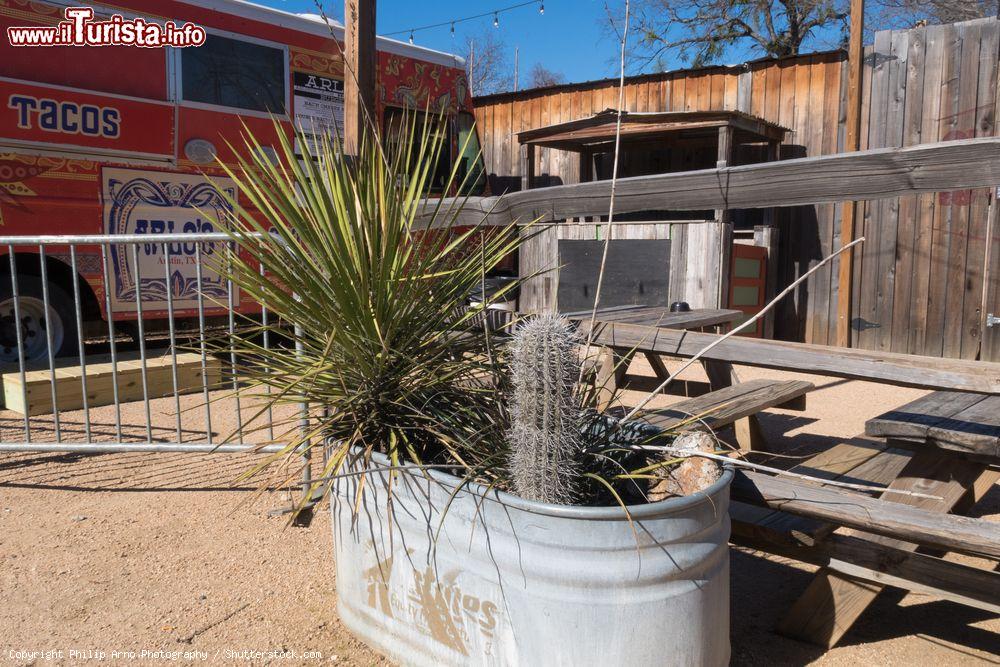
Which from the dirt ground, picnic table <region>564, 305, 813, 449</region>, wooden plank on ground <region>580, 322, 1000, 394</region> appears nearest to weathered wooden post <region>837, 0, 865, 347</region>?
picnic table <region>564, 305, 813, 449</region>

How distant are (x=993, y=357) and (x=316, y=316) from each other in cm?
680

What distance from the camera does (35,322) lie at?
20.7ft

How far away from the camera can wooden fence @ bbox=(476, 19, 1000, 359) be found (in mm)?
6844

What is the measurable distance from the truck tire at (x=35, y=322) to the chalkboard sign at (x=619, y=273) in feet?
14.8

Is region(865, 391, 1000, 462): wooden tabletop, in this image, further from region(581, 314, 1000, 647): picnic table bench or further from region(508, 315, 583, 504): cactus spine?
region(508, 315, 583, 504): cactus spine

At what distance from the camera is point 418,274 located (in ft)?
7.97

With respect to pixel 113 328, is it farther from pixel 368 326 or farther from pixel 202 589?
pixel 368 326

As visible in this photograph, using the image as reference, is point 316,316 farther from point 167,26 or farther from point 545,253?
point 545,253

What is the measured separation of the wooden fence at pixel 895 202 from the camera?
684 cm

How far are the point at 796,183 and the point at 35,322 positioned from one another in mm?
6198

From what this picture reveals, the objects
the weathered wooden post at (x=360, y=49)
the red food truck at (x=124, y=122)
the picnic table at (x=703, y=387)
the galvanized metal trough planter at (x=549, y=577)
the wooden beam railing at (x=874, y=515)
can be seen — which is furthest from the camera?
the red food truck at (x=124, y=122)

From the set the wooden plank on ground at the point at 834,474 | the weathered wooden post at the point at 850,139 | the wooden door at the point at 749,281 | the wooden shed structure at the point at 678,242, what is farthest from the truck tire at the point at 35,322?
the weathered wooden post at the point at 850,139

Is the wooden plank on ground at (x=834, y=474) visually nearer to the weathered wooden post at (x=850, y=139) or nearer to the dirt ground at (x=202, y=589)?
the dirt ground at (x=202, y=589)

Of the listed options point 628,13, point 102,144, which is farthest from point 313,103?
point 628,13
